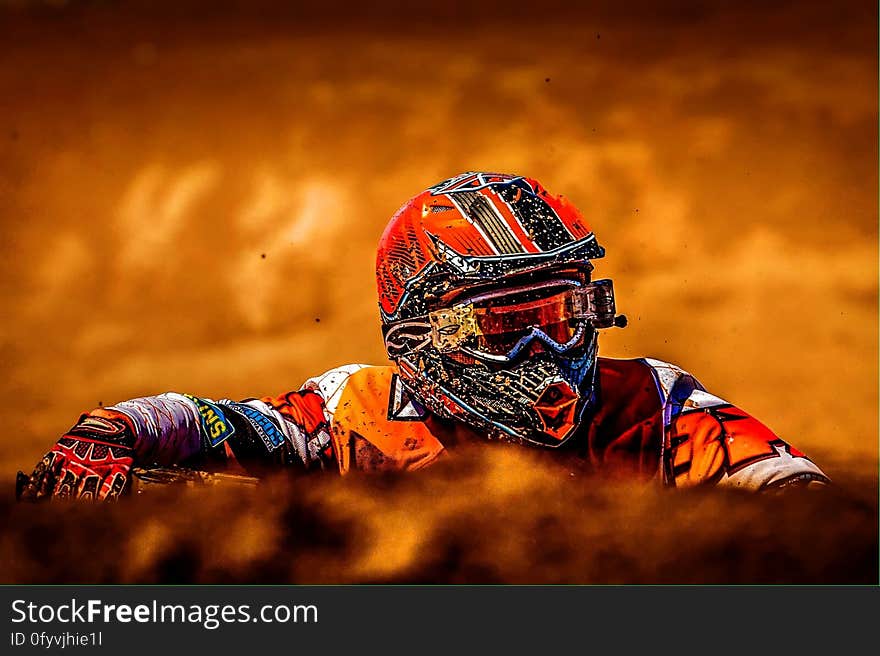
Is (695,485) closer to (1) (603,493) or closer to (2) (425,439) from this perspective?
(1) (603,493)

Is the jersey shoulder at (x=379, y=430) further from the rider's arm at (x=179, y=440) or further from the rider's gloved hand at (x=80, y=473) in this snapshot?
the rider's gloved hand at (x=80, y=473)

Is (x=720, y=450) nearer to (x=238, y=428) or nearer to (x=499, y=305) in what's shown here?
(x=499, y=305)

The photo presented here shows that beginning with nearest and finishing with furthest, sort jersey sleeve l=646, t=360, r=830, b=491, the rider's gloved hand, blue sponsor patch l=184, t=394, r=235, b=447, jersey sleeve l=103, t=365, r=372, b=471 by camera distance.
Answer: the rider's gloved hand, jersey sleeve l=646, t=360, r=830, b=491, jersey sleeve l=103, t=365, r=372, b=471, blue sponsor patch l=184, t=394, r=235, b=447

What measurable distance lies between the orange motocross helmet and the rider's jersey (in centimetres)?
16

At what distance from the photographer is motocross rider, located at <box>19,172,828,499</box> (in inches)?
209

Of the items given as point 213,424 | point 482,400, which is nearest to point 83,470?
point 213,424

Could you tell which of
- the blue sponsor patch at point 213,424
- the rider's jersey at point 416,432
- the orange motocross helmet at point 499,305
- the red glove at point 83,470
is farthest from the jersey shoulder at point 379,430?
the red glove at point 83,470

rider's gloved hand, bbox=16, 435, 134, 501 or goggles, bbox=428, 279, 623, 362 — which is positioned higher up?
goggles, bbox=428, 279, 623, 362

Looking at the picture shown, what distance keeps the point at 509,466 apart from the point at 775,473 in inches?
39.3

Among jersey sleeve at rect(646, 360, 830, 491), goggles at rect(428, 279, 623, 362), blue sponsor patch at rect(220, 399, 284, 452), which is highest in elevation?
goggles at rect(428, 279, 623, 362)

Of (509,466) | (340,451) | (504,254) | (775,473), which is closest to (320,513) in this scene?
(340,451)

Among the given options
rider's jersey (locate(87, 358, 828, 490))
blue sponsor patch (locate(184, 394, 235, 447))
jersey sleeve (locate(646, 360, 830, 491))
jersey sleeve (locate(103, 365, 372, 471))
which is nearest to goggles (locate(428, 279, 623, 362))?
rider's jersey (locate(87, 358, 828, 490))

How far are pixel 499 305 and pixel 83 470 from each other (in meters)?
1.58

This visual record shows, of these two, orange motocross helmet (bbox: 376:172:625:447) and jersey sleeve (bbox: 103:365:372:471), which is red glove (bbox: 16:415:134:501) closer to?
jersey sleeve (bbox: 103:365:372:471)
